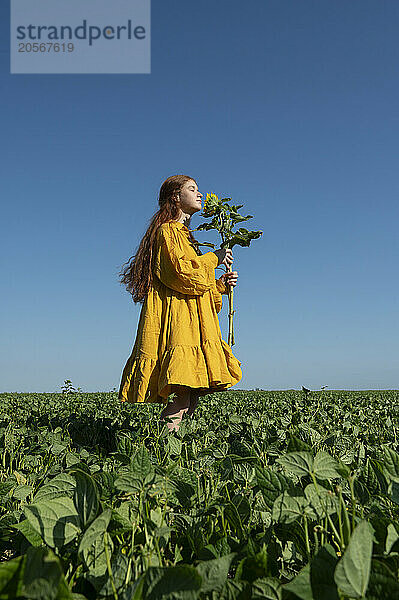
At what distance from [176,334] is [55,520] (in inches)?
125

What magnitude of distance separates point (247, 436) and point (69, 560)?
2.39 metres

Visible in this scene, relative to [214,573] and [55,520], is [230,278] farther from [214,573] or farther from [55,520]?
[214,573]

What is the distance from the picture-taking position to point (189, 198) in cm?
517

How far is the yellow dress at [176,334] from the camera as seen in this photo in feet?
14.3

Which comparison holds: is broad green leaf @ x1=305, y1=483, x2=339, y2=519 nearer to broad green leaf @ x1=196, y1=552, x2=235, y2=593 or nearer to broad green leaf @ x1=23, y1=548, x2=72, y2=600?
broad green leaf @ x1=196, y1=552, x2=235, y2=593

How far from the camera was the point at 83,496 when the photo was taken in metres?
1.28

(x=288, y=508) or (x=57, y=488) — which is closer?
(x=288, y=508)

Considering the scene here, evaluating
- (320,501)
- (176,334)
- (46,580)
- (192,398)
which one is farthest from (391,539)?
(192,398)

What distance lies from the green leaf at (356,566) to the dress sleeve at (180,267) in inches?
146

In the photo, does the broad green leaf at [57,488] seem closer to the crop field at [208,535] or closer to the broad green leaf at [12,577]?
the crop field at [208,535]

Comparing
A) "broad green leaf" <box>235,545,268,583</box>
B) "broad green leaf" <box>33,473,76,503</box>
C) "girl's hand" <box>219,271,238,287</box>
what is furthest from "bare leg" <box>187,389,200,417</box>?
"broad green leaf" <box>235,545,268,583</box>

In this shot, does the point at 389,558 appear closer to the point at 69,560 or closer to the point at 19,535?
the point at 69,560

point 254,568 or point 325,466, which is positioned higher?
point 325,466

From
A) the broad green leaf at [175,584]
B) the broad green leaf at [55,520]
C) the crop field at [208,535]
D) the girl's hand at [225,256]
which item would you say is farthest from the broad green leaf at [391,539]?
the girl's hand at [225,256]
